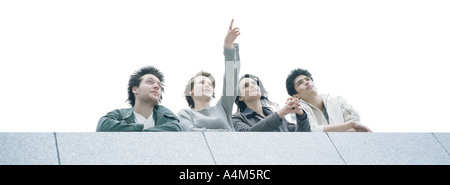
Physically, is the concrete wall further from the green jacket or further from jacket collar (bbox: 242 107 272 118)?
jacket collar (bbox: 242 107 272 118)

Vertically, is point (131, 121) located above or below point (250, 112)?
below

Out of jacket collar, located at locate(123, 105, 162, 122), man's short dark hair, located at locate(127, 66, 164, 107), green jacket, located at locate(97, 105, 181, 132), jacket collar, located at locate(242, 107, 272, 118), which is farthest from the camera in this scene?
jacket collar, located at locate(242, 107, 272, 118)

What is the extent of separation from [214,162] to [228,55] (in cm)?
176

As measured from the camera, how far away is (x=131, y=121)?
562cm

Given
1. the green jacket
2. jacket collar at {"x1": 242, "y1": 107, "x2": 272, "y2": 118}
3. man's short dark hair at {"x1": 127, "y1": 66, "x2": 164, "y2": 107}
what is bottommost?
the green jacket

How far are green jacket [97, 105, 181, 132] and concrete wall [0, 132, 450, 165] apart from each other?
0.91m

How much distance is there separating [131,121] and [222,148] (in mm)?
1498

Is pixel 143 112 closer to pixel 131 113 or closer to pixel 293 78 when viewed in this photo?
pixel 131 113

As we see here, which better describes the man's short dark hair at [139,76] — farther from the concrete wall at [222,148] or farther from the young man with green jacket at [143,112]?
the concrete wall at [222,148]

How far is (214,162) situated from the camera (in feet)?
14.0

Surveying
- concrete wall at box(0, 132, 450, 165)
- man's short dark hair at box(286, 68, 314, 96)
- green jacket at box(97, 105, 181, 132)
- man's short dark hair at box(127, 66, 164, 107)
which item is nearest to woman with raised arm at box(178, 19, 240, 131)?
green jacket at box(97, 105, 181, 132)

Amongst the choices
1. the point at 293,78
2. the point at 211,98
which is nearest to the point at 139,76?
the point at 211,98

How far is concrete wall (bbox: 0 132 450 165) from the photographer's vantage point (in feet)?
13.5
